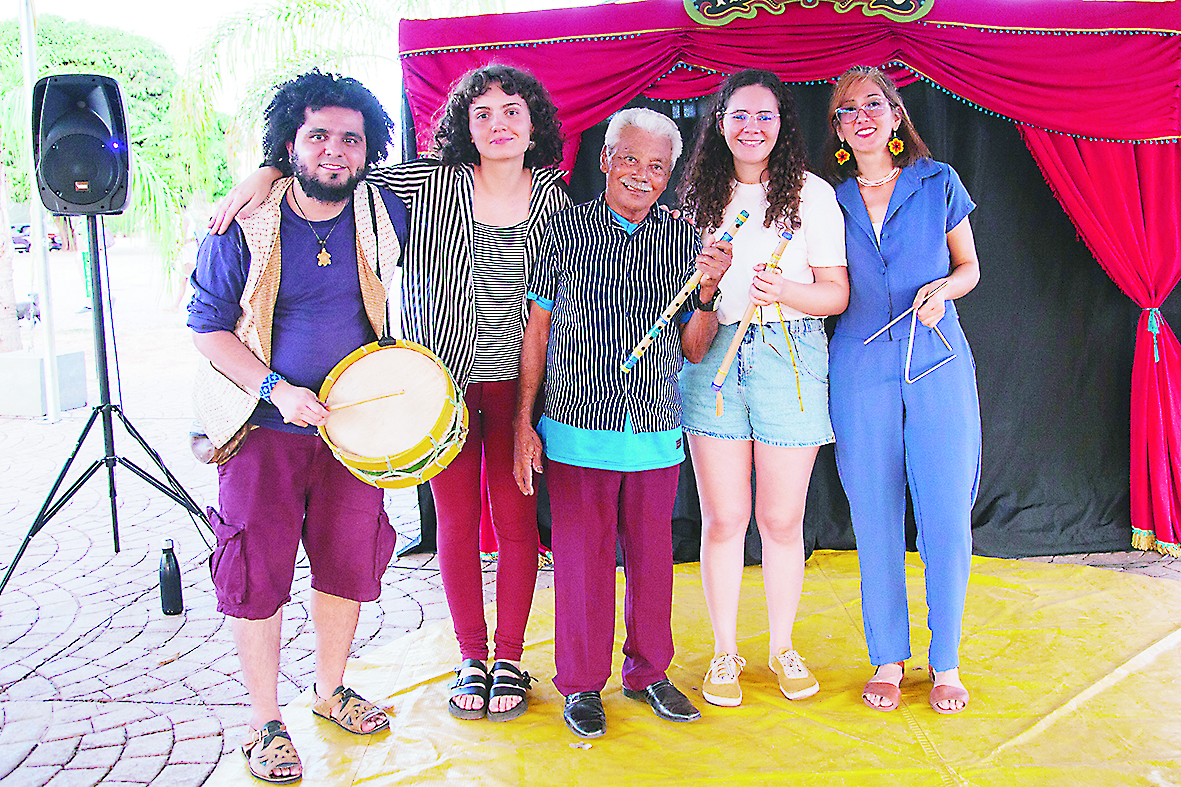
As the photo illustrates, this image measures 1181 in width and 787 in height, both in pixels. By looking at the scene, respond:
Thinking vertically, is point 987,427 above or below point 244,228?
below

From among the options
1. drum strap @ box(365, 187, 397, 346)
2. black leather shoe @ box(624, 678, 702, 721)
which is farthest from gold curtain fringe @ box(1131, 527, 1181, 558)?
drum strap @ box(365, 187, 397, 346)

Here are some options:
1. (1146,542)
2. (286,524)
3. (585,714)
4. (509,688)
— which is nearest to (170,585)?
(286,524)

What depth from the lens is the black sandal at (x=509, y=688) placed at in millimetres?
2523

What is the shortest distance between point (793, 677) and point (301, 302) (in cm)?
177

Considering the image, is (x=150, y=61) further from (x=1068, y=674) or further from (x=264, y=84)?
(x=1068, y=674)

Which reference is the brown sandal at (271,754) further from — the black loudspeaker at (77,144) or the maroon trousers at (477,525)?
the black loudspeaker at (77,144)

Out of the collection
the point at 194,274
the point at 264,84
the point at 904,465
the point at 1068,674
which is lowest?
the point at 1068,674

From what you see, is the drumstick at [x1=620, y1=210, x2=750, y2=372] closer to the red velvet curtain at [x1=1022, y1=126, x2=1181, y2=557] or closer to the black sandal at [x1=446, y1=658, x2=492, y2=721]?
the black sandal at [x1=446, y1=658, x2=492, y2=721]

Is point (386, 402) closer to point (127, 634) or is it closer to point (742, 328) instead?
point (742, 328)

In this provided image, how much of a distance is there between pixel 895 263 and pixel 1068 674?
1448 millimetres

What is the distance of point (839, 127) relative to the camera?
2500mm

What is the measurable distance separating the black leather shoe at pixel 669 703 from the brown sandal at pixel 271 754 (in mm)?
974

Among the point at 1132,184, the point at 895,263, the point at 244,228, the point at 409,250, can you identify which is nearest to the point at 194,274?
the point at 244,228

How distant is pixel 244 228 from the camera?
6.69 ft
